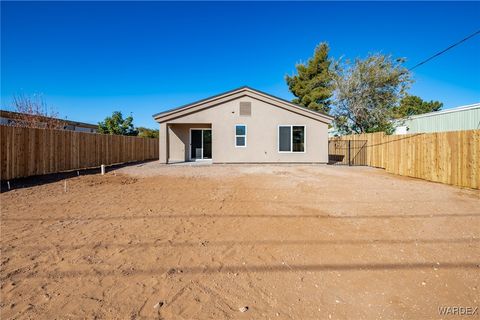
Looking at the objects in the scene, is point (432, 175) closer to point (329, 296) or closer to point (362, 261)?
point (362, 261)

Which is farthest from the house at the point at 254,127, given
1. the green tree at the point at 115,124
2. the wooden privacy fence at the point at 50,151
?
the green tree at the point at 115,124

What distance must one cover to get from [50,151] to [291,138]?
39.2ft

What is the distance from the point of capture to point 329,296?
7.14 ft

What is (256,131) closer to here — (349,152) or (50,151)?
(349,152)

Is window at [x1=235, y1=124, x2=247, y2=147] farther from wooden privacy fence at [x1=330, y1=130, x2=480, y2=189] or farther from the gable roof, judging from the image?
wooden privacy fence at [x1=330, y1=130, x2=480, y2=189]

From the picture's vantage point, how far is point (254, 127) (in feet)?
45.3

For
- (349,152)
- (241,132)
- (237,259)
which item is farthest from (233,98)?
(237,259)

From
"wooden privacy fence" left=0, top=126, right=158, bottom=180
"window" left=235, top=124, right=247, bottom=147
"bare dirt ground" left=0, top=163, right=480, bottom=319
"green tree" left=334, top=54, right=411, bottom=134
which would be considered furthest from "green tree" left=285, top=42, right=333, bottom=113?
"bare dirt ground" left=0, top=163, right=480, bottom=319

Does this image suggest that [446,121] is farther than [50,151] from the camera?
Yes

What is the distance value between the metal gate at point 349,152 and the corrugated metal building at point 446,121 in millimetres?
7099

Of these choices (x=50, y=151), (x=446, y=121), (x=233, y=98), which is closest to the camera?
(x=50, y=151)

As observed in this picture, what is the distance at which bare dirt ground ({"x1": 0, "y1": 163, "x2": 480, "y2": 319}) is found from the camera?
2.06 meters

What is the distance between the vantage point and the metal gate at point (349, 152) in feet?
48.9

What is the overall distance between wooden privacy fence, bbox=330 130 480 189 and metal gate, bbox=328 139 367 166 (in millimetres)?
2804
